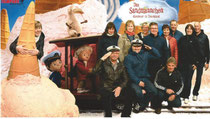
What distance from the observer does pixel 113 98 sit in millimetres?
3875

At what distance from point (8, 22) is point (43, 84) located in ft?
5.14

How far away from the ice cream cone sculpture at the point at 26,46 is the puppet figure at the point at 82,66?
2.91 ft

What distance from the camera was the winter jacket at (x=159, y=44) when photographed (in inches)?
168

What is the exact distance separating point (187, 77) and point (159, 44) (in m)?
0.77

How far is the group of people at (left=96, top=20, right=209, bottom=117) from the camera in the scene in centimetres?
386

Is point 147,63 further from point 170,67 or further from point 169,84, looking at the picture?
point 169,84

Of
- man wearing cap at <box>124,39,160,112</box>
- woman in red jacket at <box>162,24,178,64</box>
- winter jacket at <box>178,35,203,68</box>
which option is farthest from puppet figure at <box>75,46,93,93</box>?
winter jacket at <box>178,35,203,68</box>

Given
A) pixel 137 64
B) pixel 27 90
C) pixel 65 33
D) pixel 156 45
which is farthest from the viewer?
pixel 65 33

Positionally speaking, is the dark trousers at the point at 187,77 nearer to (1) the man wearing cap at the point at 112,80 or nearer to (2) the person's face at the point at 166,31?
(2) the person's face at the point at 166,31

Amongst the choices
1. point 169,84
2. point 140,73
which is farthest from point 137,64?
point 169,84

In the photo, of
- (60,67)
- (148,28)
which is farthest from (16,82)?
(148,28)

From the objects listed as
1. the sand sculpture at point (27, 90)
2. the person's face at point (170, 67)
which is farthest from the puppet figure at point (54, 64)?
the person's face at point (170, 67)

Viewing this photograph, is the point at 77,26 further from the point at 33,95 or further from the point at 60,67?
the point at 33,95

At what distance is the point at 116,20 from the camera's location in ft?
14.6
